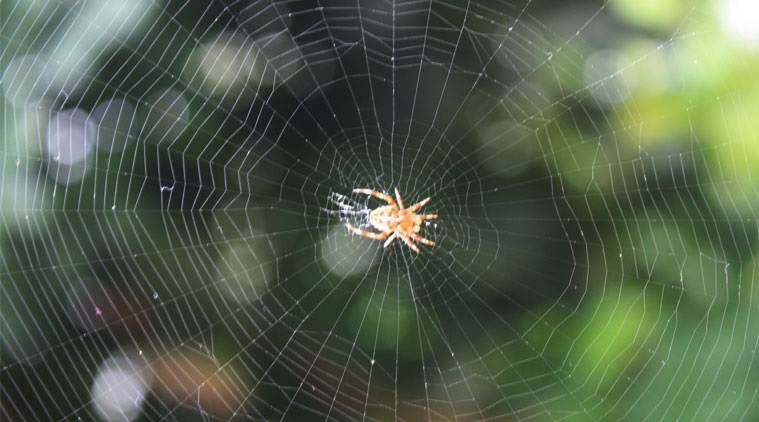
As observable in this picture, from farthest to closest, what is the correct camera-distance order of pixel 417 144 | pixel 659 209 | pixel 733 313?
pixel 417 144 → pixel 659 209 → pixel 733 313

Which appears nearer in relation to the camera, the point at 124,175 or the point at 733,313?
the point at 733,313

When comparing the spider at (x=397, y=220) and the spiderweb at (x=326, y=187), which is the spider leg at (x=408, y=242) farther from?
the spiderweb at (x=326, y=187)

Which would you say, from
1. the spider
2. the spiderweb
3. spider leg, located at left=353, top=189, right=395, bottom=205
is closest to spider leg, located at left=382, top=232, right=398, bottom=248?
the spider

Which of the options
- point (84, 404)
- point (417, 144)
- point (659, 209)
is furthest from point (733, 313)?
point (84, 404)

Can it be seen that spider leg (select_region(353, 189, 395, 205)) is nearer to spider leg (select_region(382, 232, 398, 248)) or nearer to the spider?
the spider

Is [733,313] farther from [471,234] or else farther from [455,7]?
[455,7]

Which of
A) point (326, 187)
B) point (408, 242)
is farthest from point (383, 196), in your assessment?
point (326, 187)
